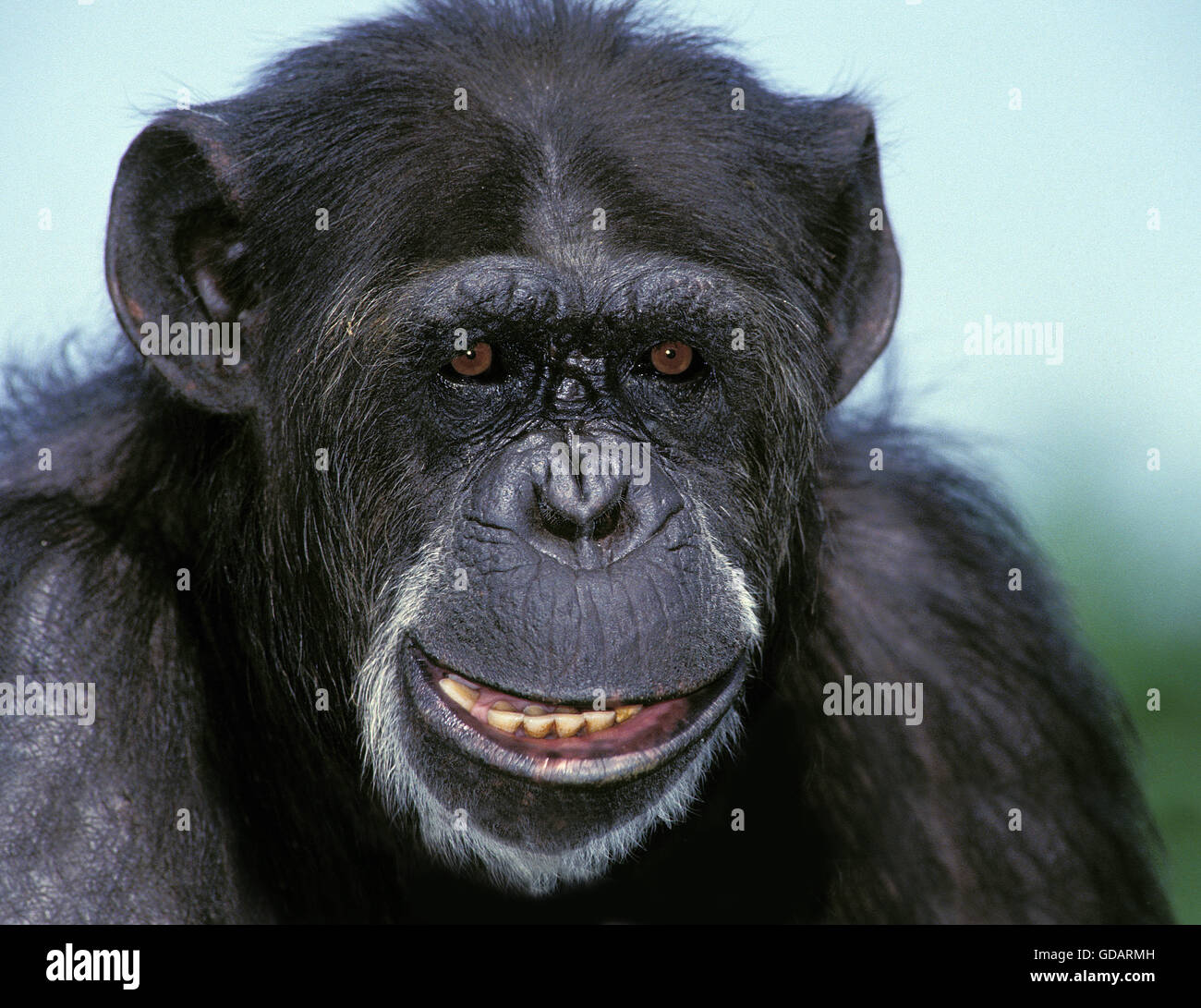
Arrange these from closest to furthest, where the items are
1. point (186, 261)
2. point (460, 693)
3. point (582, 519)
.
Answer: point (582, 519) < point (460, 693) < point (186, 261)

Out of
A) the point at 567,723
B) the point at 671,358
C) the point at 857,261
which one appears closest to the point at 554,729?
the point at 567,723

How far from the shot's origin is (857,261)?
4492 millimetres

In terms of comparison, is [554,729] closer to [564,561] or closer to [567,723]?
[567,723]

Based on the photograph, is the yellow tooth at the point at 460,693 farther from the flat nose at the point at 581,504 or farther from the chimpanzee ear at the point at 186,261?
the chimpanzee ear at the point at 186,261

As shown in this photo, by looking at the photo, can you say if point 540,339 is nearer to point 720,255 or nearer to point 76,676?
point 720,255

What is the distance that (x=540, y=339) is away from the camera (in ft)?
12.4

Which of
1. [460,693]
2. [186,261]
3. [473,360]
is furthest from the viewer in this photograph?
[186,261]

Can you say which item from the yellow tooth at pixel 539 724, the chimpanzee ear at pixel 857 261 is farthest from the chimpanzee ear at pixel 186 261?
the chimpanzee ear at pixel 857 261

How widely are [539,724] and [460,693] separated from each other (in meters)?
0.23

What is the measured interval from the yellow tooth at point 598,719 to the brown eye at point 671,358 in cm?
92

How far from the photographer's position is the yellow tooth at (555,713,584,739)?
3572 millimetres

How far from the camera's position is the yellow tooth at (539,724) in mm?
3570

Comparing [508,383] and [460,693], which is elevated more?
[508,383]

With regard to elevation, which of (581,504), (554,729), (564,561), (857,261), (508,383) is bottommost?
(554,729)
